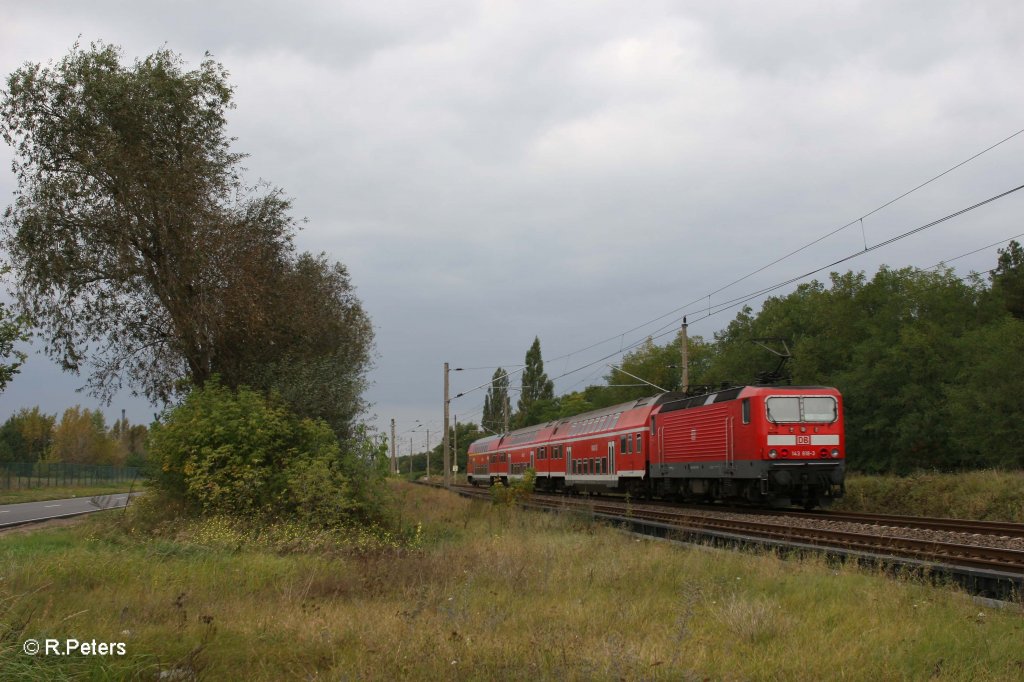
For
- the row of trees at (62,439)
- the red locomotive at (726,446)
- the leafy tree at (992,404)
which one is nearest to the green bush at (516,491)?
the red locomotive at (726,446)

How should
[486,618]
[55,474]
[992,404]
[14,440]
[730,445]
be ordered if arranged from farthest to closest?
[14,440] < [55,474] < [992,404] < [730,445] < [486,618]

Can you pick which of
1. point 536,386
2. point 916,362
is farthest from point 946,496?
point 536,386

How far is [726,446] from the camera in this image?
80.9 ft

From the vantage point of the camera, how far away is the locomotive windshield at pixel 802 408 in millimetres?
23109

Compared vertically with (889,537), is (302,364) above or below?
above

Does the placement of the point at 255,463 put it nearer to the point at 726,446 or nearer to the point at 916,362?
the point at 726,446

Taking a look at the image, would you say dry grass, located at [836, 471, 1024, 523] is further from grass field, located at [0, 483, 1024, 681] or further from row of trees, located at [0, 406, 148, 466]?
row of trees, located at [0, 406, 148, 466]

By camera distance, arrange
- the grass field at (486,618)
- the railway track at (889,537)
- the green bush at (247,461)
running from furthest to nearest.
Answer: the green bush at (247,461) < the railway track at (889,537) < the grass field at (486,618)

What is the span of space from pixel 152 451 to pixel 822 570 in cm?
1402

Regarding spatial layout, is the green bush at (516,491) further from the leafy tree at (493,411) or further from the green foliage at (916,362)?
the leafy tree at (493,411)

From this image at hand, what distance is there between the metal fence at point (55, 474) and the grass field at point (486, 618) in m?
37.6

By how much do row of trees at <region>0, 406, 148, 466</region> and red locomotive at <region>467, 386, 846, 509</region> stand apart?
100266mm

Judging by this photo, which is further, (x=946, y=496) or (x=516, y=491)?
(x=516, y=491)

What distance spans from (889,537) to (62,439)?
141929mm
